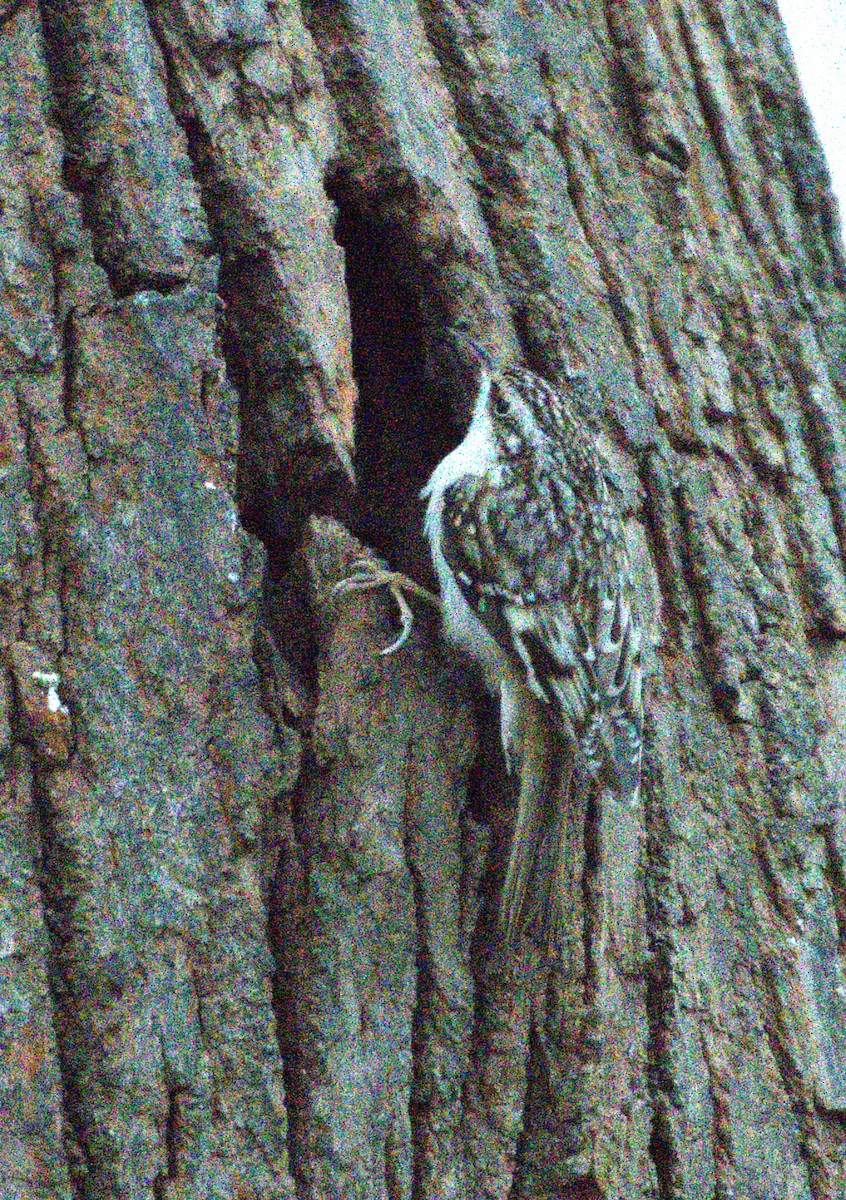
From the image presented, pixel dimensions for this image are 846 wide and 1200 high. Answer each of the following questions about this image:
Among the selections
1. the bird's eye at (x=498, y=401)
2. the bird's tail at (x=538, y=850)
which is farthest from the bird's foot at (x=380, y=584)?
the bird's eye at (x=498, y=401)

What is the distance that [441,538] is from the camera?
2645 mm

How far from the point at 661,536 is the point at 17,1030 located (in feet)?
3.99

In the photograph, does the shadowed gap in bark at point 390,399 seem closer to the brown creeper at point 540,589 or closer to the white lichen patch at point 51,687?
the brown creeper at point 540,589

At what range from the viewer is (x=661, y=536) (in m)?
2.42

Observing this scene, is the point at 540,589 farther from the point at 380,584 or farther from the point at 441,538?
the point at 380,584

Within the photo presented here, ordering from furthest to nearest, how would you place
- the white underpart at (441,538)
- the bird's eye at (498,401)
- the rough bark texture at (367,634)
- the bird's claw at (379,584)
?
the bird's eye at (498,401) → the white underpart at (441,538) → the bird's claw at (379,584) → the rough bark texture at (367,634)

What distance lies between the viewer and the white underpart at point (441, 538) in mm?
2383

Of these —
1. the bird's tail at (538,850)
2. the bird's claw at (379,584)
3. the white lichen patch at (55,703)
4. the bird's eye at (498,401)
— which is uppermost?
the bird's eye at (498,401)

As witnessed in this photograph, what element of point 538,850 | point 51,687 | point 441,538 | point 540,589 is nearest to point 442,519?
point 441,538

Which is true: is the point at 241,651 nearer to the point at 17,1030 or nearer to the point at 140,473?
the point at 140,473

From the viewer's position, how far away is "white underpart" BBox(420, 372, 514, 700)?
2.38 m

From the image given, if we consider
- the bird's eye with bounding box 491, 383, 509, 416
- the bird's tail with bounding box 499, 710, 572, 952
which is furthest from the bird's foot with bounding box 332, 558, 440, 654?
the bird's eye with bounding box 491, 383, 509, 416

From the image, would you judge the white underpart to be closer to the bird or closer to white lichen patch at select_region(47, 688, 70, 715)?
the bird

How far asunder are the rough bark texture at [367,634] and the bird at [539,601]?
0.15ft
